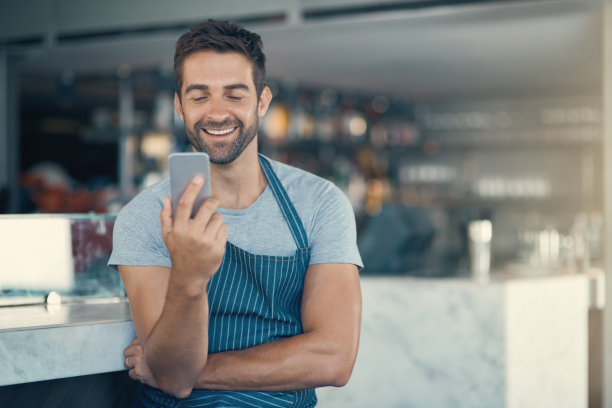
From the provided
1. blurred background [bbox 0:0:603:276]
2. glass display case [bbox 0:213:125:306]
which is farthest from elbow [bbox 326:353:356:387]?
blurred background [bbox 0:0:603:276]

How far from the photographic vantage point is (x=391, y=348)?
2.89m

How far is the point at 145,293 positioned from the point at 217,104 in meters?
0.38

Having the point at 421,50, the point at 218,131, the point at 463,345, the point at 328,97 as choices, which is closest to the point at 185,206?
the point at 218,131

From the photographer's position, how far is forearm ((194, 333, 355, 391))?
4.72 ft

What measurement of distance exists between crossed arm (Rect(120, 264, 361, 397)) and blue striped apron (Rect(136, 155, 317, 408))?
40 millimetres

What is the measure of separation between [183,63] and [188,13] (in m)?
3.01

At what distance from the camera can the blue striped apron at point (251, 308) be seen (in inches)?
59.1

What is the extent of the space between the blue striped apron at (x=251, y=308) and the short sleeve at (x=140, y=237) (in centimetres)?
12

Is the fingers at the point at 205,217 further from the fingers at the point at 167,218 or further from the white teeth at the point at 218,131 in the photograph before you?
the white teeth at the point at 218,131

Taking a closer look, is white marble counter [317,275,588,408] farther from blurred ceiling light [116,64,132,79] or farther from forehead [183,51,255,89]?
blurred ceiling light [116,64,132,79]

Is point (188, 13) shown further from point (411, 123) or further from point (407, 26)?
point (411, 123)

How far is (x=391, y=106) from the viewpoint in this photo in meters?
6.91

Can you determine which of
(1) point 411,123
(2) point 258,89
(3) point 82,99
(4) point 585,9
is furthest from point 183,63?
(3) point 82,99

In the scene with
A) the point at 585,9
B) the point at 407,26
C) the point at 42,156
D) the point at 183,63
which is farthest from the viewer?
the point at 42,156
